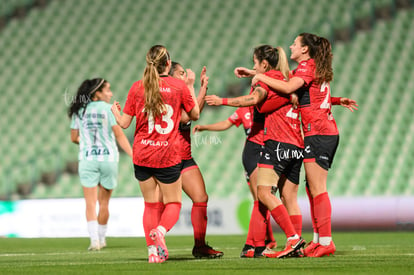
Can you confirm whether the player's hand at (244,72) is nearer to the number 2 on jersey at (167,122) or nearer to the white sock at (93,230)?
the number 2 on jersey at (167,122)

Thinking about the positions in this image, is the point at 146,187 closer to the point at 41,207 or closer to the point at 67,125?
the point at 41,207

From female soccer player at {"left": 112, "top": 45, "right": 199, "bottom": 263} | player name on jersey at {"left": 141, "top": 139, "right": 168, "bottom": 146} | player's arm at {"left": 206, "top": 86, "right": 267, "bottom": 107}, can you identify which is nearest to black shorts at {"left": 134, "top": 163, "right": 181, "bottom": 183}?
female soccer player at {"left": 112, "top": 45, "right": 199, "bottom": 263}

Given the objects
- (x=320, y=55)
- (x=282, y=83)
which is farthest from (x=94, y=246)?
(x=320, y=55)

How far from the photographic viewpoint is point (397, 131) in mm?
15867

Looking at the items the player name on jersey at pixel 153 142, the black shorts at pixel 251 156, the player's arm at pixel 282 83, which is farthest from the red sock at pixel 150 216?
the black shorts at pixel 251 156

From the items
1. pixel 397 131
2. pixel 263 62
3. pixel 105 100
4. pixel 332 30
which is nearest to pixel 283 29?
pixel 332 30

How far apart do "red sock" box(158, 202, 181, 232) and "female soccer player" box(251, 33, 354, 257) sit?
137cm

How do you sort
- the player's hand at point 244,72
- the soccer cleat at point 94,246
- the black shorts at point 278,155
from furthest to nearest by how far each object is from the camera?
1. the soccer cleat at point 94,246
2. the player's hand at point 244,72
3. the black shorts at point 278,155

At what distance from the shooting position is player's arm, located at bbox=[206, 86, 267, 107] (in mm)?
6145

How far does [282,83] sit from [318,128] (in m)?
0.60

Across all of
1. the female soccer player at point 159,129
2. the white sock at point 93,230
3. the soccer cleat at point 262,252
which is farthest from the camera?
the white sock at point 93,230

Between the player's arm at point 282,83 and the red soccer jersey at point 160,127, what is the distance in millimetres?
781

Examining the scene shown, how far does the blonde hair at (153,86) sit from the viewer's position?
5.91 meters

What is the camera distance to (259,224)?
6.74m
